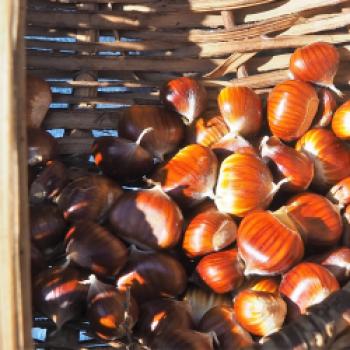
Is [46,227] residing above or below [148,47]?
below

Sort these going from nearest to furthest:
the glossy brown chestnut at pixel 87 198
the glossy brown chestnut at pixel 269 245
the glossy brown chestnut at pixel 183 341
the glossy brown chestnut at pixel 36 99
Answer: the glossy brown chestnut at pixel 183 341, the glossy brown chestnut at pixel 269 245, the glossy brown chestnut at pixel 87 198, the glossy brown chestnut at pixel 36 99

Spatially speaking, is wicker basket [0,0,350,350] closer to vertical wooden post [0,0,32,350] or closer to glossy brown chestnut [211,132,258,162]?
glossy brown chestnut [211,132,258,162]

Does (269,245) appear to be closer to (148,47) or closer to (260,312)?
(260,312)

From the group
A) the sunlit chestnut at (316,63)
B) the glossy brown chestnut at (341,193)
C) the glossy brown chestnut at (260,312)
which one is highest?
the sunlit chestnut at (316,63)

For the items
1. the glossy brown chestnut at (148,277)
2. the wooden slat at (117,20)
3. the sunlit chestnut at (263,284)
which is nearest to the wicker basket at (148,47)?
the wooden slat at (117,20)

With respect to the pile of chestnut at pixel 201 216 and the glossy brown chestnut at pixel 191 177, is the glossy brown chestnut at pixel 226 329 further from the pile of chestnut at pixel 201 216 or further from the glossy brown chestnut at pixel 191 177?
the glossy brown chestnut at pixel 191 177

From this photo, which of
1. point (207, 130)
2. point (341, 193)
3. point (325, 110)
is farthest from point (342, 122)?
point (207, 130)

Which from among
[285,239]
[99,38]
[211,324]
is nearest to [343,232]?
[285,239]
